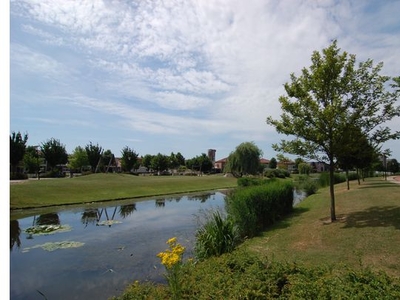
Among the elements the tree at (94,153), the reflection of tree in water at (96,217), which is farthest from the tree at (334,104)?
the tree at (94,153)

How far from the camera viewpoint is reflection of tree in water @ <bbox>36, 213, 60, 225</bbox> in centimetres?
1706

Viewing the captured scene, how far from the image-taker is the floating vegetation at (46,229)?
47.6 ft

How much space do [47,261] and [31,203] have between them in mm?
15245

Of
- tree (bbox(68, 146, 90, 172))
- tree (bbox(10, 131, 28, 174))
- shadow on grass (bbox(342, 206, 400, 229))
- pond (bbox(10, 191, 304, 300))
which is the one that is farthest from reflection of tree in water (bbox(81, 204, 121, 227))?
tree (bbox(68, 146, 90, 172))

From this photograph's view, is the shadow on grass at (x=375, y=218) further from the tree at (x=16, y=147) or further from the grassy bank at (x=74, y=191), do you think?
the tree at (x=16, y=147)

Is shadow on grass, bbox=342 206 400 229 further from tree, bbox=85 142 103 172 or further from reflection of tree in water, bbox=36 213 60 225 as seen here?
tree, bbox=85 142 103 172

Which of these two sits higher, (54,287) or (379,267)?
(379,267)

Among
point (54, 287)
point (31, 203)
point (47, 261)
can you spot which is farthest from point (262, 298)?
point (31, 203)

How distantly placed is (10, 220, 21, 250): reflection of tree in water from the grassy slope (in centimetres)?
1040

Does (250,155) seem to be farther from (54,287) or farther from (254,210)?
(54,287)

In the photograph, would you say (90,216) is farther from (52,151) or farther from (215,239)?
(52,151)

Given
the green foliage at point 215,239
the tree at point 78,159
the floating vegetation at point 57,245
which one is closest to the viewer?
the green foliage at point 215,239

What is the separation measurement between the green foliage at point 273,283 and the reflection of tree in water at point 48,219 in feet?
45.0

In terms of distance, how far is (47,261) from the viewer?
1027 cm
